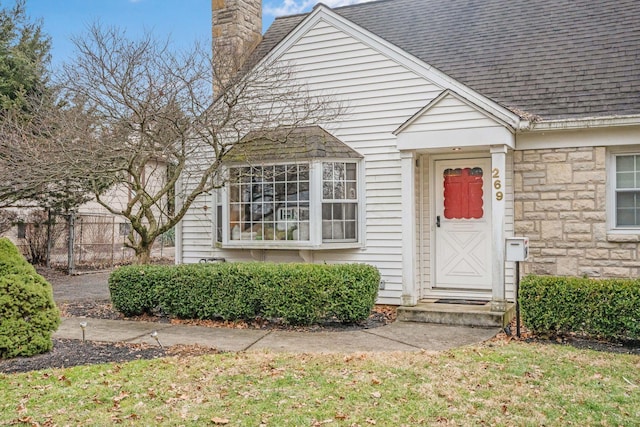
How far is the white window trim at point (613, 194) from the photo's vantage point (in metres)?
8.12

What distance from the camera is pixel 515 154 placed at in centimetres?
865

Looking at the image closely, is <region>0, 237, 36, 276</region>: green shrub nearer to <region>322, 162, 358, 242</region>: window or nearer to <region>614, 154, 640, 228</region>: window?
<region>322, 162, 358, 242</region>: window

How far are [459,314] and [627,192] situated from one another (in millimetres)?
3192

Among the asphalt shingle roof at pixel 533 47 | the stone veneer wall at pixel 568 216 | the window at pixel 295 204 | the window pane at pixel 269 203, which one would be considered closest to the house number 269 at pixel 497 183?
the stone veneer wall at pixel 568 216

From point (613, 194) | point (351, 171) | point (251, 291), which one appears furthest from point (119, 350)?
point (613, 194)

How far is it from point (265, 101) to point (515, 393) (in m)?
6.29

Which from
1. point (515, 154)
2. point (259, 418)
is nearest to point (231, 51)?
point (515, 154)

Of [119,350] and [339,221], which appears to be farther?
[339,221]

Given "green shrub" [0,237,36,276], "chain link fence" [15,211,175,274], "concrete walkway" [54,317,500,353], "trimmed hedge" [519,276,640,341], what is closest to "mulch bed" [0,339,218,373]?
"concrete walkway" [54,317,500,353]

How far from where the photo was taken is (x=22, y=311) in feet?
19.2

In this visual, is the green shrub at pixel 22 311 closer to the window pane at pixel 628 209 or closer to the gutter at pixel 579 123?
the gutter at pixel 579 123

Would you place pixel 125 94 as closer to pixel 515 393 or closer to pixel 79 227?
pixel 515 393

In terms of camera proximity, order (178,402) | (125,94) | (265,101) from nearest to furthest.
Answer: (178,402)
(125,94)
(265,101)

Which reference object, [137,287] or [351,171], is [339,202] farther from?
[137,287]
